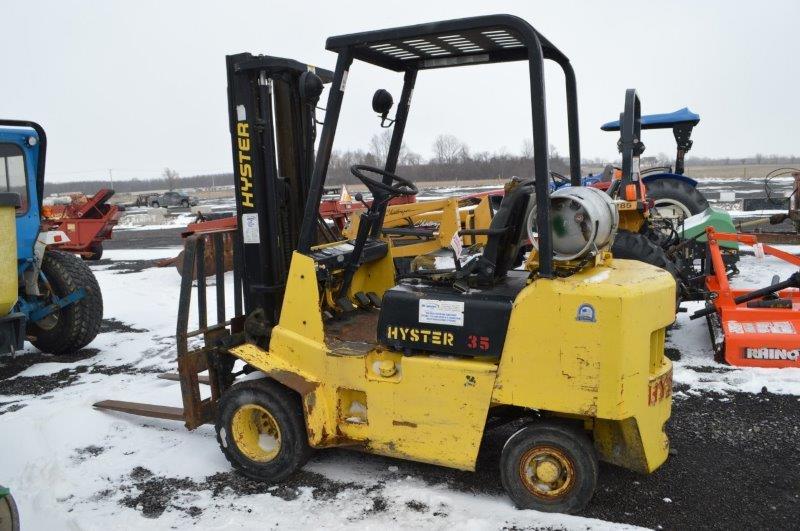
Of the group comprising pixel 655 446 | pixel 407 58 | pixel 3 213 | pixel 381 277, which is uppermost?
pixel 407 58

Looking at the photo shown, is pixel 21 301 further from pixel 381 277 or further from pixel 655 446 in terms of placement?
pixel 655 446

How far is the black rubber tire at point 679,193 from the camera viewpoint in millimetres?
9320

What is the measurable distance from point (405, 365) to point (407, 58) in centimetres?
197

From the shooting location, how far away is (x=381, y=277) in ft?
16.0

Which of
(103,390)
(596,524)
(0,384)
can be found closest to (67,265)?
(0,384)

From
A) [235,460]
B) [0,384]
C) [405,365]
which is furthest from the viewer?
[0,384]

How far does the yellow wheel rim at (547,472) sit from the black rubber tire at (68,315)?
5.46 metres

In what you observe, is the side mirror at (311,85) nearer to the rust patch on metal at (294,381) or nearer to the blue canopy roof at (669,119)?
the rust patch on metal at (294,381)

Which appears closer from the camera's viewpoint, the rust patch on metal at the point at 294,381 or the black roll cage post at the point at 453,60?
the black roll cage post at the point at 453,60

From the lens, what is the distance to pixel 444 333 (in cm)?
369

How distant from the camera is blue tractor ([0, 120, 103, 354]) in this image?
275 inches

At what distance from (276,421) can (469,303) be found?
1.41m

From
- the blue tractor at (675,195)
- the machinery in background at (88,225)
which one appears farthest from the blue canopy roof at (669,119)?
the machinery in background at (88,225)

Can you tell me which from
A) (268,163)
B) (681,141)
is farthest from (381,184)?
(681,141)
